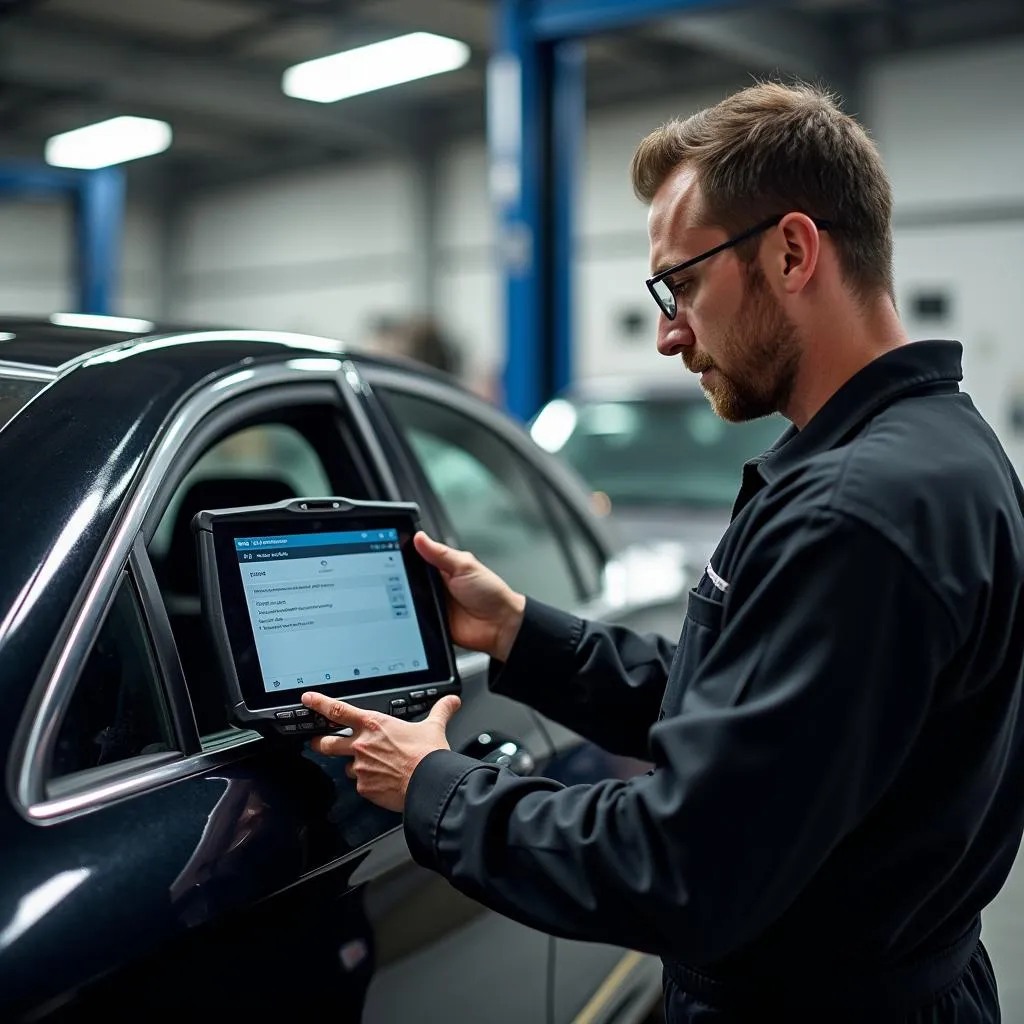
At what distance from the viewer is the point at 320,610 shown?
159cm

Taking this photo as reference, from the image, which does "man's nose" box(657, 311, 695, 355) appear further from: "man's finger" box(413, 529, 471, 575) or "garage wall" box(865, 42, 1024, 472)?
"garage wall" box(865, 42, 1024, 472)

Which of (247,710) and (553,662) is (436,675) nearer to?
(553,662)

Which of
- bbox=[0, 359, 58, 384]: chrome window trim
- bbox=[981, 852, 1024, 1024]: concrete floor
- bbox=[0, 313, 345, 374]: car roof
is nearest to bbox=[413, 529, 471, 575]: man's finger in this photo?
bbox=[0, 313, 345, 374]: car roof

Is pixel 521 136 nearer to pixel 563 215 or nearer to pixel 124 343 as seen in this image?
pixel 563 215

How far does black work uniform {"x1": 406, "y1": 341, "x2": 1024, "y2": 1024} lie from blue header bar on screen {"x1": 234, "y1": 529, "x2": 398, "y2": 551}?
1.29 ft

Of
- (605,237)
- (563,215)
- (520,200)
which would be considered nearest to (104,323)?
(520,200)

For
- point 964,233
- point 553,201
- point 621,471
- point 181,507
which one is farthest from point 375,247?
point 181,507

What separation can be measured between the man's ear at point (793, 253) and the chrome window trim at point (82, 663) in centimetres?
78

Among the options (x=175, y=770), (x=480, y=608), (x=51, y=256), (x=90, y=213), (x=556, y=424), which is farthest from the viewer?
(x=51, y=256)

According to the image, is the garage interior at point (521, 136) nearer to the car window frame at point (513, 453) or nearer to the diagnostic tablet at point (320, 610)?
the car window frame at point (513, 453)

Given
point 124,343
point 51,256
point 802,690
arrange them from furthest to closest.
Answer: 1. point 51,256
2. point 124,343
3. point 802,690

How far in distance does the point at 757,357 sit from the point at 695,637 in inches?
12.7

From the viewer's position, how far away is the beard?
134 centimetres

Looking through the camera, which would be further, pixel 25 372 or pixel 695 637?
pixel 25 372
